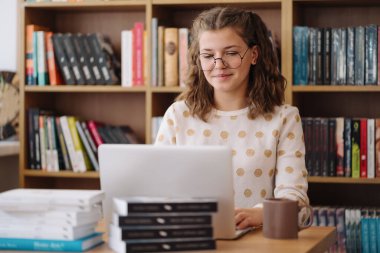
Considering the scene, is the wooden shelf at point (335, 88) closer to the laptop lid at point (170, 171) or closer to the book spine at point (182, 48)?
the book spine at point (182, 48)

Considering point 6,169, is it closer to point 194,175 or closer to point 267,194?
point 267,194

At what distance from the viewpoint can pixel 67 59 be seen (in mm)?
3547

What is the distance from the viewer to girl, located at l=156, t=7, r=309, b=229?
236 cm

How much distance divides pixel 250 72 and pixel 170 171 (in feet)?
3.07

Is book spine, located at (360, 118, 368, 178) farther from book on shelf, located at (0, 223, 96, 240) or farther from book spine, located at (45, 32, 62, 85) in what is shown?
book on shelf, located at (0, 223, 96, 240)

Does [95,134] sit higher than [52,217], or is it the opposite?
[95,134]

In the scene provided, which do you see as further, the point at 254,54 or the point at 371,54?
the point at 371,54

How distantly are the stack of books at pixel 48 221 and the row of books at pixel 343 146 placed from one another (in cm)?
171

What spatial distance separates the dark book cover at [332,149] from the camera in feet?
10.6

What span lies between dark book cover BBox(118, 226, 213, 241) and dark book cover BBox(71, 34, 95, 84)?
6.47 feet

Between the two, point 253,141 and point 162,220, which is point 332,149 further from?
point 162,220

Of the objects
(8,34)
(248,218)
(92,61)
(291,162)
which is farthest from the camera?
(8,34)

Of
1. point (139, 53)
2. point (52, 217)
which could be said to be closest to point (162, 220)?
point (52, 217)

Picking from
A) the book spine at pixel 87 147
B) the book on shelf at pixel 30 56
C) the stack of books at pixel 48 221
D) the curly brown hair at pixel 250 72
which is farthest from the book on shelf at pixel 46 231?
the book on shelf at pixel 30 56
